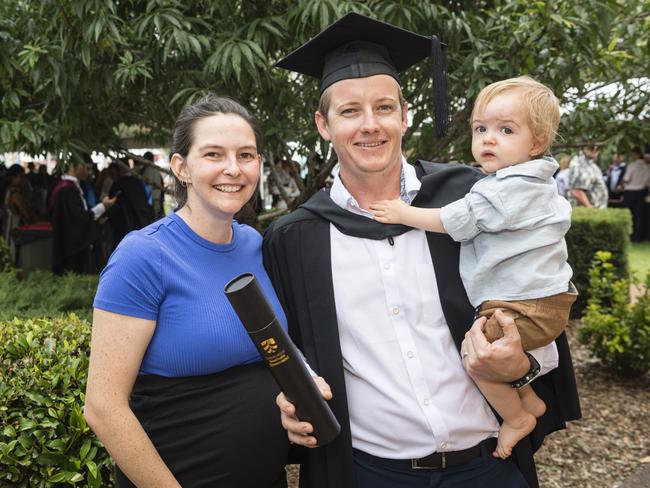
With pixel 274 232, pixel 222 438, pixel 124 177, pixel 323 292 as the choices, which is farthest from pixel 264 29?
pixel 124 177

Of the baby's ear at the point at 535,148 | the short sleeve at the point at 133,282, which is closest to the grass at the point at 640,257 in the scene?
the baby's ear at the point at 535,148

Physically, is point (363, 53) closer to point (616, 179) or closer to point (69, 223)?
point (69, 223)

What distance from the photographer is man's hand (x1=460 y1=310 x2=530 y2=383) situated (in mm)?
1896

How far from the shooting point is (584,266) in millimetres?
8109

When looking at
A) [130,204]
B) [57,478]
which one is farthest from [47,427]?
Result: [130,204]

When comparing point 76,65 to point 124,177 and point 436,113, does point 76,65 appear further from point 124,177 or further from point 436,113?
point 124,177

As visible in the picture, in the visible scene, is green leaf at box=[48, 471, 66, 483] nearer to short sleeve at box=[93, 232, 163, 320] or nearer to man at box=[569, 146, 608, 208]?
short sleeve at box=[93, 232, 163, 320]

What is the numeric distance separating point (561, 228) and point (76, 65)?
116 inches

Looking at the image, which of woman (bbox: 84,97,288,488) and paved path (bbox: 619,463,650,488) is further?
paved path (bbox: 619,463,650,488)

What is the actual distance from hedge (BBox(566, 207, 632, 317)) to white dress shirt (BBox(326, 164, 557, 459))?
643 centimetres

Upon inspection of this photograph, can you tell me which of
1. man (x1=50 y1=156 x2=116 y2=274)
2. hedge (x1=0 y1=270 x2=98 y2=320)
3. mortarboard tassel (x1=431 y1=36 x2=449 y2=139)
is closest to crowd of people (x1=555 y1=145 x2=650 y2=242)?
man (x1=50 y1=156 x2=116 y2=274)

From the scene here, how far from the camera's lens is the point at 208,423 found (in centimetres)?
195

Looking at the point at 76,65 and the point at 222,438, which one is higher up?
the point at 76,65

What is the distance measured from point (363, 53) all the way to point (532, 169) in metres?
0.71
